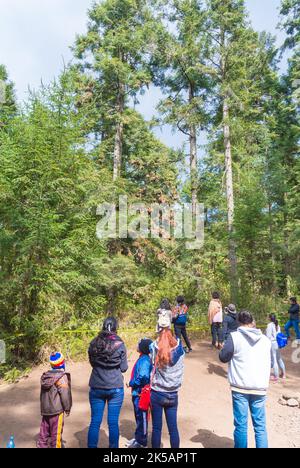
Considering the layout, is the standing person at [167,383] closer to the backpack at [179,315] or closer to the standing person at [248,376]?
the standing person at [248,376]

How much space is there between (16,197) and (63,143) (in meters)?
2.15

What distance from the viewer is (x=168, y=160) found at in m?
21.5

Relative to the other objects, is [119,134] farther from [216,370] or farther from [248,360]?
[248,360]

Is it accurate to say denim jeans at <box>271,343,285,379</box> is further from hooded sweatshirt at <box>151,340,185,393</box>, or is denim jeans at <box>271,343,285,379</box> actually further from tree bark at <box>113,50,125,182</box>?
tree bark at <box>113,50,125,182</box>

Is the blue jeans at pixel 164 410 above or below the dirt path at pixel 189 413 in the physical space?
above

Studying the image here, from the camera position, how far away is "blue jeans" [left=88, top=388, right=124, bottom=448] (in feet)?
16.1

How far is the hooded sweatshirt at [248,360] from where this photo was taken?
4.54m

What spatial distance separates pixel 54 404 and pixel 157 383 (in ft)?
4.73

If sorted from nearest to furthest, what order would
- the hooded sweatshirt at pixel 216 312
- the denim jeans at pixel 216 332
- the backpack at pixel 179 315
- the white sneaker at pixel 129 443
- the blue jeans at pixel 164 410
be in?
1. the blue jeans at pixel 164 410
2. the white sneaker at pixel 129 443
3. the backpack at pixel 179 315
4. the hooded sweatshirt at pixel 216 312
5. the denim jeans at pixel 216 332

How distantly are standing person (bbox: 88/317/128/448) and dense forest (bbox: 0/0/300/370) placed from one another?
5785 millimetres

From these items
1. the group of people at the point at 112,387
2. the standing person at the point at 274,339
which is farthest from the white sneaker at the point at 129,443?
the standing person at the point at 274,339

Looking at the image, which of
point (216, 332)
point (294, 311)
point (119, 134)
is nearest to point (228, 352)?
point (216, 332)

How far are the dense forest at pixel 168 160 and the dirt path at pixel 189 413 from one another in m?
2.32
